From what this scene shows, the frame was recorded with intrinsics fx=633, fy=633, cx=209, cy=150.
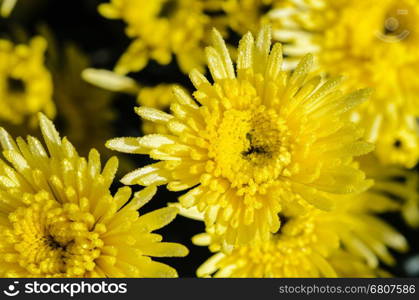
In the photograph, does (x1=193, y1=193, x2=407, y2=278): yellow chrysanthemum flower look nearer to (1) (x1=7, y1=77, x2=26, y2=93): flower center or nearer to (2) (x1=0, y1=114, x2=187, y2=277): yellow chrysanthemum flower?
(2) (x1=0, y1=114, x2=187, y2=277): yellow chrysanthemum flower

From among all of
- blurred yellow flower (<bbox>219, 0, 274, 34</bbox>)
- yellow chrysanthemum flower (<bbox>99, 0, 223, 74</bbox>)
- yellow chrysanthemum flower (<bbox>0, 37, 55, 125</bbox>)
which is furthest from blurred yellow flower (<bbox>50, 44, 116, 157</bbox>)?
blurred yellow flower (<bbox>219, 0, 274, 34</bbox>)

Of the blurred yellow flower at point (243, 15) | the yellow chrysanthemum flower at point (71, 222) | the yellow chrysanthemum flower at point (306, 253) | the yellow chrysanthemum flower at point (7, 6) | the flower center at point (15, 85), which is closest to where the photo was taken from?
the yellow chrysanthemum flower at point (71, 222)

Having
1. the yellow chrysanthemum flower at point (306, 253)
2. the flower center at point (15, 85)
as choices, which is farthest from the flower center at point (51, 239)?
the flower center at point (15, 85)

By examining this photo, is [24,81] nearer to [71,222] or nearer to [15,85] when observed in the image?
[15,85]

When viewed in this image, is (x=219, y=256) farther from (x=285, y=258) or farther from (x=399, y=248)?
(x=399, y=248)

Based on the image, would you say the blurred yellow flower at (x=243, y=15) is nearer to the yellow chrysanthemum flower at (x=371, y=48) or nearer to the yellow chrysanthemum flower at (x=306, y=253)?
the yellow chrysanthemum flower at (x=371, y=48)

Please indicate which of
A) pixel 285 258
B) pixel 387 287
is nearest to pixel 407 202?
pixel 387 287

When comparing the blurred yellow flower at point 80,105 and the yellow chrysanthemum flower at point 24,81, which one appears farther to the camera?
the blurred yellow flower at point 80,105
